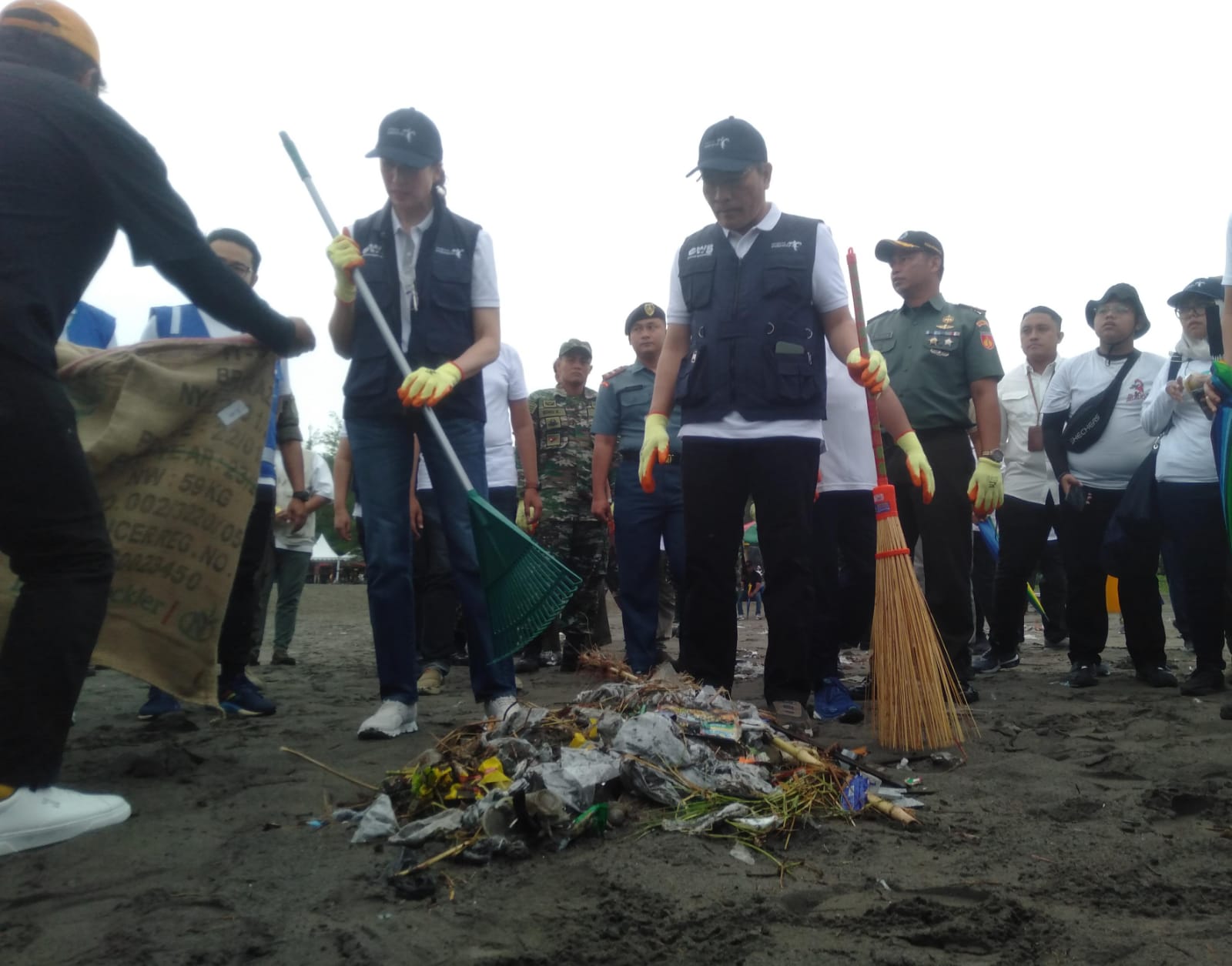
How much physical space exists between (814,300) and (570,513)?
286cm

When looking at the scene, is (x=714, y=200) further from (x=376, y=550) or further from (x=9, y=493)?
(x=9, y=493)

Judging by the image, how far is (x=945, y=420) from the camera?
451 cm

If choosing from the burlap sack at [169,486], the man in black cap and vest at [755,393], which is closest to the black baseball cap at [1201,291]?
the man in black cap and vest at [755,393]

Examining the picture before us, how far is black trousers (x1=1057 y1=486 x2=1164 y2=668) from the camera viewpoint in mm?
4922

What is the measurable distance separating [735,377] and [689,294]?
390 millimetres

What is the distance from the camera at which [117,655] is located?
2953 mm

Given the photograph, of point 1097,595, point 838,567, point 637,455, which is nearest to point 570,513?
point 637,455

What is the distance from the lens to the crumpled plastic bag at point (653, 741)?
8.32 feet

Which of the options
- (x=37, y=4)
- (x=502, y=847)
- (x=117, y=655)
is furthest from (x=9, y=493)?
(x=502, y=847)

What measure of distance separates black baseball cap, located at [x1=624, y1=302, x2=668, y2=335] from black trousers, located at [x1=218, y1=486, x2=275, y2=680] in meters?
2.40

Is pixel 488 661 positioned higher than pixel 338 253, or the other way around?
pixel 338 253

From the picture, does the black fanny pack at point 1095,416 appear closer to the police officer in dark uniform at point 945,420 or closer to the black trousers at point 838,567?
the police officer in dark uniform at point 945,420

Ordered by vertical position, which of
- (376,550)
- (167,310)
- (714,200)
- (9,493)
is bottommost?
(376,550)

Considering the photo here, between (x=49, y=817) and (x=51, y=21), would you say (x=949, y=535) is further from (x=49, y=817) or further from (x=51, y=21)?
(x=51, y=21)
